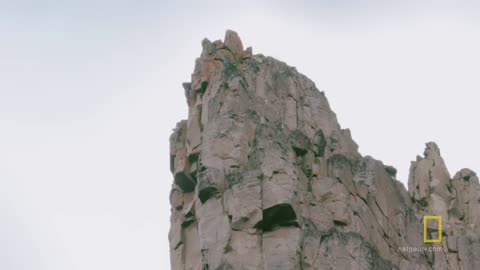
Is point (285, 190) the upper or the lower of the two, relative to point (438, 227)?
upper

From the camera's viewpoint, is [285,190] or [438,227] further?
[438,227]

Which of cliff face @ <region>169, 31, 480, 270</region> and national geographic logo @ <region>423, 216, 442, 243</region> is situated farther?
national geographic logo @ <region>423, 216, 442, 243</region>

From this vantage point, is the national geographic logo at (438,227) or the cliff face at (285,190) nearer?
the cliff face at (285,190)

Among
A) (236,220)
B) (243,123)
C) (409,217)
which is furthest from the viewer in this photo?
(409,217)

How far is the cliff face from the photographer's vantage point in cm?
6962

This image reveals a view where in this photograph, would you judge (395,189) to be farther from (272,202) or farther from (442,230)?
(272,202)

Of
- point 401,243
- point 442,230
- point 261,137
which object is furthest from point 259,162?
point 442,230

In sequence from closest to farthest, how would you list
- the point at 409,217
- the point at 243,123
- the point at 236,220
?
the point at 236,220
the point at 243,123
the point at 409,217

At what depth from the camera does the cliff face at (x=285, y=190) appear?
6962 cm

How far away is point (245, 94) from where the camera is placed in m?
76.9

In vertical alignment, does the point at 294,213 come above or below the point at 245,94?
below

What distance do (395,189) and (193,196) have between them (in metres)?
12.1

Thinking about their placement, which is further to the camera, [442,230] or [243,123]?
[442,230]

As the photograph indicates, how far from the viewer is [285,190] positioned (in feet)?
231
